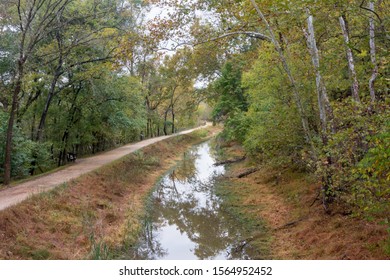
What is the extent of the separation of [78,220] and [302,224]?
647cm

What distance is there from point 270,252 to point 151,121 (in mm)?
33142

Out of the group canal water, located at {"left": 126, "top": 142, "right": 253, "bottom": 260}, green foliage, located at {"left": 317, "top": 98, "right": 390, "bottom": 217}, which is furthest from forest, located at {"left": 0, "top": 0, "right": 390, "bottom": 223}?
canal water, located at {"left": 126, "top": 142, "right": 253, "bottom": 260}

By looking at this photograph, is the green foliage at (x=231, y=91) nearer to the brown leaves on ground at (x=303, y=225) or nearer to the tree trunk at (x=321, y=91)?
the brown leaves on ground at (x=303, y=225)

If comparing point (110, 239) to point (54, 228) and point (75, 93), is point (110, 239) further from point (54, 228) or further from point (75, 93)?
point (75, 93)

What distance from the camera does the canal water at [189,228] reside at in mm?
8805

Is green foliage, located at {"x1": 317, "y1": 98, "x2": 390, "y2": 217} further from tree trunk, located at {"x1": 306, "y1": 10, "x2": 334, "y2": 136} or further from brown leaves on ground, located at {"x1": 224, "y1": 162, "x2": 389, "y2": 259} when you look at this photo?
brown leaves on ground, located at {"x1": 224, "y1": 162, "x2": 389, "y2": 259}

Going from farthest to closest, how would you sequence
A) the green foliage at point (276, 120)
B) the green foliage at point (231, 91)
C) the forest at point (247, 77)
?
the green foliage at point (231, 91), the green foliage at point (276, 120), the forest at point (247, 77)

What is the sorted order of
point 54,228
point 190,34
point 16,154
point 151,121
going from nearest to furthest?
point 54,228
point 190,34
point 16,154
point 151,121

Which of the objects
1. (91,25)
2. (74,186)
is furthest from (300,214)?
(91,25)

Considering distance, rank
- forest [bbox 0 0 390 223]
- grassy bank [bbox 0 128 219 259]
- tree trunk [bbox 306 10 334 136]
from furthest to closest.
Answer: tree trunk [bbox 306 10 334 136], grassy bank [bbox 0 128 219 259], forest [bbox 0 0 390 223]

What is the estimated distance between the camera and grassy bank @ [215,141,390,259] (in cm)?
709

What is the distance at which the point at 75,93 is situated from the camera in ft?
62.0

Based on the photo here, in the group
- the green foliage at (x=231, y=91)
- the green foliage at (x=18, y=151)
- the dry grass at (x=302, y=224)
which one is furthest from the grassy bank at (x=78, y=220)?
the green foliage at (x=231, y=91)
